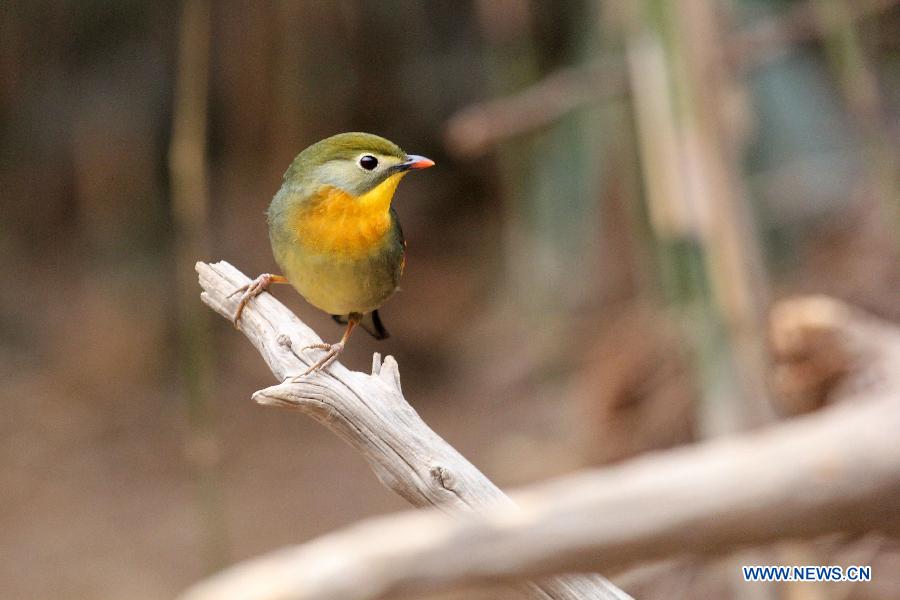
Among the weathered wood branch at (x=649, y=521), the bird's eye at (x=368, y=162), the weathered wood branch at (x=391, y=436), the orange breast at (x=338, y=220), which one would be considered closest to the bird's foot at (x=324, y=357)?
the weathered wood branch at (x=391, y=436)

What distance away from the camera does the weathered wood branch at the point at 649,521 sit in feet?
2.69

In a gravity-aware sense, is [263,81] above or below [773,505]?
above

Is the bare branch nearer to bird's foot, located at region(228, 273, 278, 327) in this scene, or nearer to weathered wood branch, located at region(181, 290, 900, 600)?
bird's foot, located at region(228, 273, 278, 327)

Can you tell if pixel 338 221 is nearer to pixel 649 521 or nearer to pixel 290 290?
pixel 649 521

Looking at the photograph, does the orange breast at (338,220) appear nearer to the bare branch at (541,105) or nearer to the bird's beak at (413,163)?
the bird's beak at (413,163)

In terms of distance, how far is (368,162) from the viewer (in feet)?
8.70

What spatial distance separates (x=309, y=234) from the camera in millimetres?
2721

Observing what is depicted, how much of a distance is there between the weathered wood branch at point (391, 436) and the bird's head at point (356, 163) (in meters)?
0.43

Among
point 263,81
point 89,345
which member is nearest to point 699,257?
point 263,81

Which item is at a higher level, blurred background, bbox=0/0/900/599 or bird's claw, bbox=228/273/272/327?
blurred background, bbox=0/0/900/599

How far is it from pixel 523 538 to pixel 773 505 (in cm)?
19

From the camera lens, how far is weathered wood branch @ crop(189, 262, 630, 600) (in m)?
2.07

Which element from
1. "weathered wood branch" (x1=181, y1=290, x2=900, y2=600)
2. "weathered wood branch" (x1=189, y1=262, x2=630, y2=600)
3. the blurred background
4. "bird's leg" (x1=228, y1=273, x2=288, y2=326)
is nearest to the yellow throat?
"bird's leg" (x1=228, y1=273, x2=288, y2=326)

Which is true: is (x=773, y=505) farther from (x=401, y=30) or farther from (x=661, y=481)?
(x=401, y=30)
